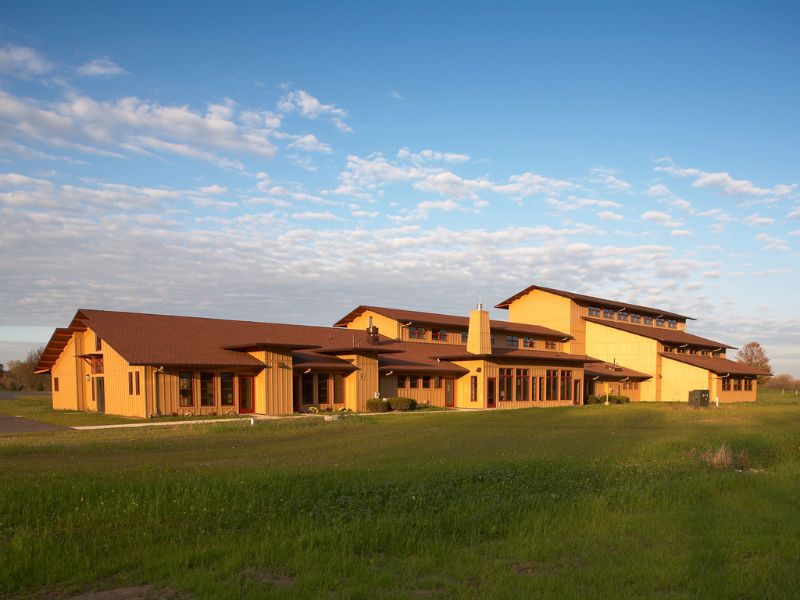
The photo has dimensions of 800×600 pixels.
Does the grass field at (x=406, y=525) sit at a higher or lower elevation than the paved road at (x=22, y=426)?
higher

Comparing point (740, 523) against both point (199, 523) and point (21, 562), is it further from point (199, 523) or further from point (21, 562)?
point (21, 562)

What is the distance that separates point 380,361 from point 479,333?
7565mm

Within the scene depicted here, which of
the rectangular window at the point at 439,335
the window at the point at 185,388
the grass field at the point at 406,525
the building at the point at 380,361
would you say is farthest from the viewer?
the rectangular window at the point at 439,335

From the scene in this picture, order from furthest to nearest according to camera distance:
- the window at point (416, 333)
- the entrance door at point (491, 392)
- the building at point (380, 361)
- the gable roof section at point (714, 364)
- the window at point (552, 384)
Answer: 1. the gable roof section at point (714, 364)
2. the window at point (416, 333)
3. the window at point (552, 384)
4. the entrance door at point (491, 392)
5. the building at point (380, 361)

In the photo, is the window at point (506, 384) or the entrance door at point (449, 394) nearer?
the entrance door at point (449, 394)

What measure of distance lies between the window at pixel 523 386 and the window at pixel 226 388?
2147cm

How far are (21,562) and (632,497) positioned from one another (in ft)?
31.0

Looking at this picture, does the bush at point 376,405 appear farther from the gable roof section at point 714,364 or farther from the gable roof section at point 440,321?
the gable roof section at point 714,364

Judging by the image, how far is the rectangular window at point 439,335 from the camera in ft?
174

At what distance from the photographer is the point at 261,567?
7887 millimetres

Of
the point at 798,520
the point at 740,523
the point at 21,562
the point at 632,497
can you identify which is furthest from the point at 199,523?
the point at 798,520

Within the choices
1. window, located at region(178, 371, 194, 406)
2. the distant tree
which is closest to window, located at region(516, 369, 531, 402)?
window, located at region(178, 371, 194, 406)

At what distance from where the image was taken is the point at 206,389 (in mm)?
35812

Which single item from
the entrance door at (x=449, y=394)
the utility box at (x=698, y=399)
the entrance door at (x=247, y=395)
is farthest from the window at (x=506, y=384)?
the entrance door at (x=247, y=395)
